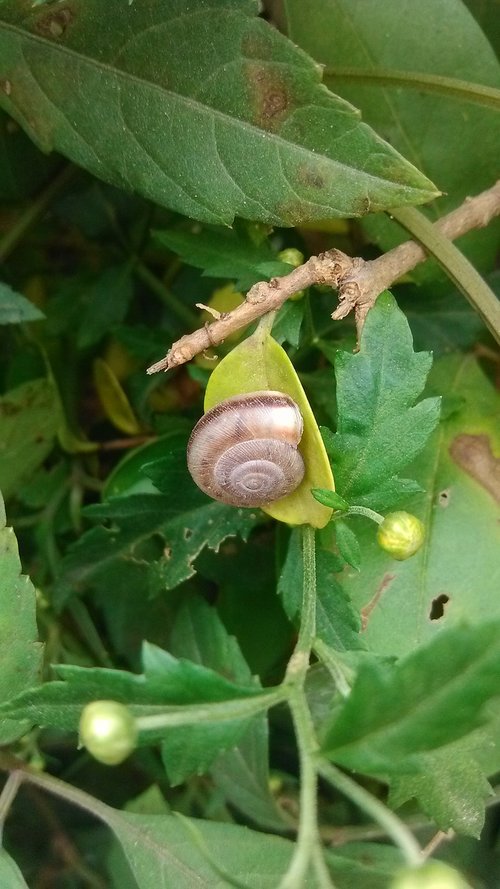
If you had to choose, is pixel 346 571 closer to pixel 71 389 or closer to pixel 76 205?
pixel 71 389

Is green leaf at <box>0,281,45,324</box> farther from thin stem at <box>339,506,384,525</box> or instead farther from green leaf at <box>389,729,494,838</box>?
green leaf at <box>389,729,494,838</box>

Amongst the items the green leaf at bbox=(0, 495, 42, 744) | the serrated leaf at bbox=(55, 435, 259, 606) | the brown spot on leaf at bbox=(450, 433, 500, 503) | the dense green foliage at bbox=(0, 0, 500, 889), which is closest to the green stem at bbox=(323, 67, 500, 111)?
the dense green foliage at bbox=(0, 0, 500, 889)

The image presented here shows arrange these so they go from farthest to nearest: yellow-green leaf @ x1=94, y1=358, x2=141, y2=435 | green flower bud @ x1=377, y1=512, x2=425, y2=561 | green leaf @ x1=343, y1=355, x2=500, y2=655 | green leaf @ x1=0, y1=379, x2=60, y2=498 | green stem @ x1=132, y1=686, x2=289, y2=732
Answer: yellow-green leaf @ x1=94, y1=358, x2=141, y2=435 < green leaf @ x1=0, y1=379, x2=60, y2=498 < green leaf @ x1=343, y1=355, x2=500, y2=655 < green flower bud @ x1=377, y1=512, x2=425, y2=561 < green stem @ x1=132, y1=686, x2=289, y2=732

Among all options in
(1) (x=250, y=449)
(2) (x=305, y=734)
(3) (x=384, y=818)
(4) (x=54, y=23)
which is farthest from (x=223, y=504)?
(4) (x=54, y=23)

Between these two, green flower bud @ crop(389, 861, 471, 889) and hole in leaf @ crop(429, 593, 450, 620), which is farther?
hole in leaf @ crop(429, 593, 450, 620)

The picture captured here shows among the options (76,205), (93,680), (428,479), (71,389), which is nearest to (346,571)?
(428,479)

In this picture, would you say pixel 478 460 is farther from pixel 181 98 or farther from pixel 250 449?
pixel 181 98
